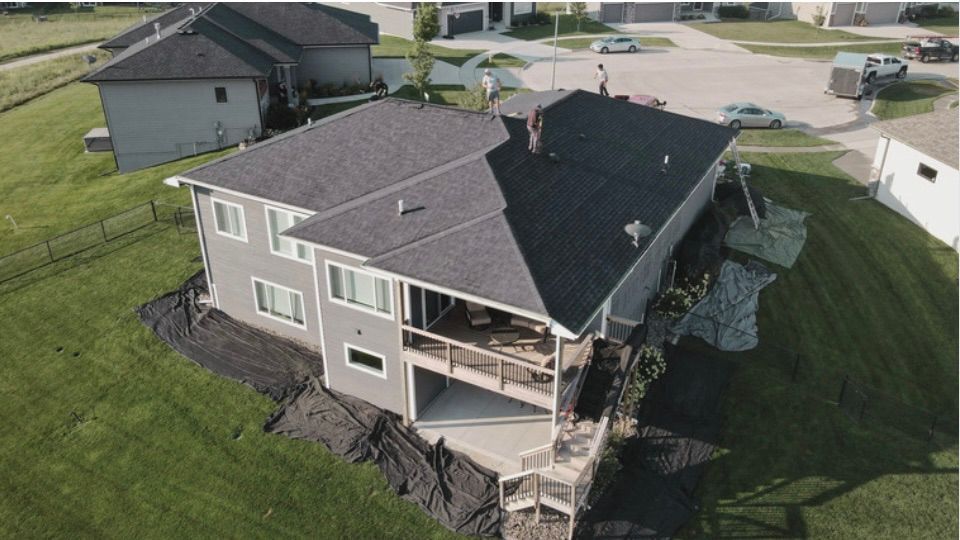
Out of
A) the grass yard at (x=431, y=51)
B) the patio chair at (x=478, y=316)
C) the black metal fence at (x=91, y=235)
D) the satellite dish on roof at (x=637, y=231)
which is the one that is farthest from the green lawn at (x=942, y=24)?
the black metal fence at (x=91, y=235)

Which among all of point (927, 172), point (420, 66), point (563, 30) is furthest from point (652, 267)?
point (563, 30)

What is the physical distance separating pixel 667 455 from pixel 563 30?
63.9m

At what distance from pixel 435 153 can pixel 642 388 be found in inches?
397

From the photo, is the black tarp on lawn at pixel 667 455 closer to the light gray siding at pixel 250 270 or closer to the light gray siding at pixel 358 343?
the light gray siding at pixel 358 343

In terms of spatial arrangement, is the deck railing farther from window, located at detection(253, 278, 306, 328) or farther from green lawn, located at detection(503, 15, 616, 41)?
green lawn, located at detection(503, 15, 616, 41)

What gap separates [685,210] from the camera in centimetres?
2867

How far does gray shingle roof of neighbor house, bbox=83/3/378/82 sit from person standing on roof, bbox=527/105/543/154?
25.1 meters

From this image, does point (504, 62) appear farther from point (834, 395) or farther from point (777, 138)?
point (834, 395)

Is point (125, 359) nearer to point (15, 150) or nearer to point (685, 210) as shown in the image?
point (685, 210)

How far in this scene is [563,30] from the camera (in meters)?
76.8

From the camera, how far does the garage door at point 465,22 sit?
7319cm

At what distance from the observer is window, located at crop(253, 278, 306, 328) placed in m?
25.7

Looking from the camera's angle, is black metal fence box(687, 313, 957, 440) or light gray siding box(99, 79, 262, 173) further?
light gray siding box(99, 79, 262, 173)

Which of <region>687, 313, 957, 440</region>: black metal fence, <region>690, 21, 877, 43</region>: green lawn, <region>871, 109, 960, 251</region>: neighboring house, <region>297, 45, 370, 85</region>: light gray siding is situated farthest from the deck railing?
<region>690, 21, 877, 43</region>: green lawn
